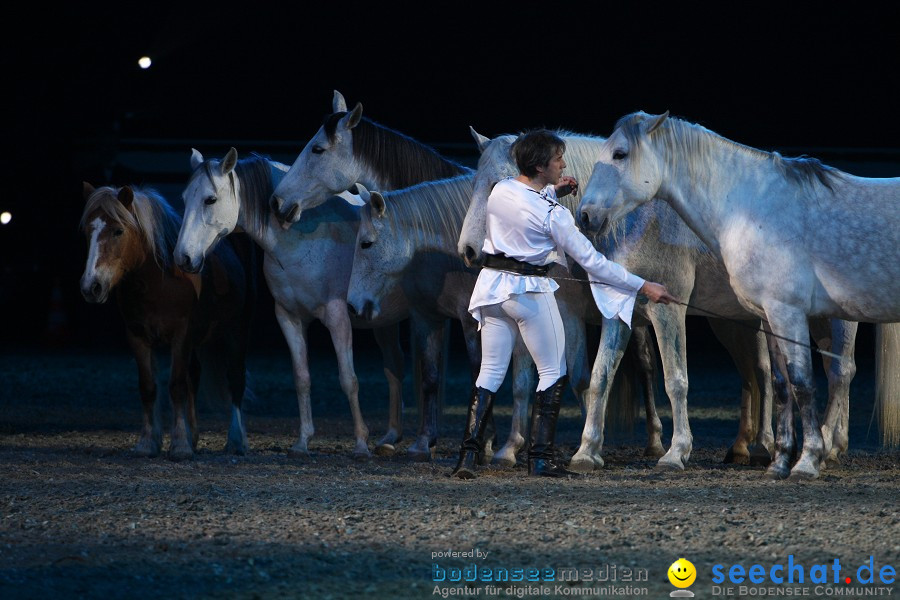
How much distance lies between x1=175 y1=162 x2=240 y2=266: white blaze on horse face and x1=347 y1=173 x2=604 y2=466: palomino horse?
951 mm

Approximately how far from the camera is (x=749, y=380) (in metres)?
8.00

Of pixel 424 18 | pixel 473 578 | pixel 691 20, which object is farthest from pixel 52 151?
pixel 473 578

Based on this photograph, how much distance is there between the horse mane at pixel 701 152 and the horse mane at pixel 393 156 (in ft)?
5.95

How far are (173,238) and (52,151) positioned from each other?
888 centimetres

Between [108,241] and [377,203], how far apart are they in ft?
5.78

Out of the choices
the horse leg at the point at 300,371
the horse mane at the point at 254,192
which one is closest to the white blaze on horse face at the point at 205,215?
the horse mane at the point at 254,192

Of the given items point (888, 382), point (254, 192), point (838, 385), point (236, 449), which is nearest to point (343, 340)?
point (236, 449)

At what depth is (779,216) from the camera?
21.5 ft

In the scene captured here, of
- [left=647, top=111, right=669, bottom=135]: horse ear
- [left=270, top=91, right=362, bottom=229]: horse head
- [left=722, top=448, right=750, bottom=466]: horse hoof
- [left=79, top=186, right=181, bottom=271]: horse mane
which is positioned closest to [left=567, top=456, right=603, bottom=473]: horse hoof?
[left=722, top=448, right=750, bottom=466]: horse hoof

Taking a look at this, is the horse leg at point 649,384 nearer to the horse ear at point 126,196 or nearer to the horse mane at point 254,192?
the horse mane at point 254,192

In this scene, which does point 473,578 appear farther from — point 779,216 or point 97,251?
point 97,251

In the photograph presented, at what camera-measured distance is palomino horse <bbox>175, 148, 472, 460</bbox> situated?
7629 millimetres

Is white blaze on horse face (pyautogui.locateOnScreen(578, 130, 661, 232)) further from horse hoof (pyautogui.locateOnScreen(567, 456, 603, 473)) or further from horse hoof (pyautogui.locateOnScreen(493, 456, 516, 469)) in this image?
horse hoof (pyautogui.locateOnScreen(493, 456, 516, 469))

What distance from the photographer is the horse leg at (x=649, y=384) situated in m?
7.91
